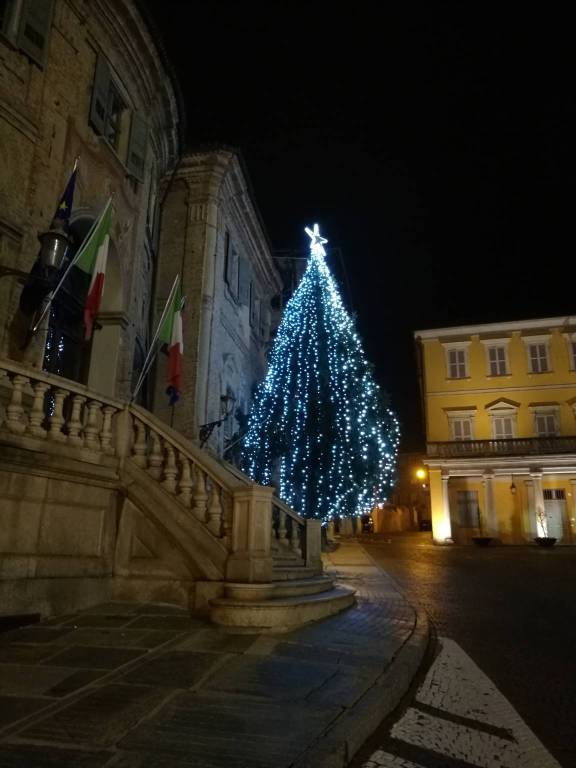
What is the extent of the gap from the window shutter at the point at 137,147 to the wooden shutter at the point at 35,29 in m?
3.24

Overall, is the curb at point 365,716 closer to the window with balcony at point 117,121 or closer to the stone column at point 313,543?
the stone column at point 313,543

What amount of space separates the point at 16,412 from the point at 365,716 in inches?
201

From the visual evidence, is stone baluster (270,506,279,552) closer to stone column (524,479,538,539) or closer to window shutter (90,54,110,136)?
window shutter (90,54,110,136)

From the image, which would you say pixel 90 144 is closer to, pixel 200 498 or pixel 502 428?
pixel 200 498

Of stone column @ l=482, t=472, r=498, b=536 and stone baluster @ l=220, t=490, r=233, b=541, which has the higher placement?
stone column @ l=482, t=472, r=498, b=536

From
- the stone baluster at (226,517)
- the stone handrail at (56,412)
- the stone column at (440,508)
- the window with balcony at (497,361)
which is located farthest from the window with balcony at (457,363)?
the stone handrail at (56,412)

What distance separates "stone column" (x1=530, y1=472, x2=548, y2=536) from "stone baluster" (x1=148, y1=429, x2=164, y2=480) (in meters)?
30.1

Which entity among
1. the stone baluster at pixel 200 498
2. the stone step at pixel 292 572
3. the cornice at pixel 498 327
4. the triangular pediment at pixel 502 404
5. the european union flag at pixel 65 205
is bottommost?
the stone step at pixel 292 572

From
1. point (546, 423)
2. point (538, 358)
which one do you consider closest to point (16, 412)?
point (546, 423)

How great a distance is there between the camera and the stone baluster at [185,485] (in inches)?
314

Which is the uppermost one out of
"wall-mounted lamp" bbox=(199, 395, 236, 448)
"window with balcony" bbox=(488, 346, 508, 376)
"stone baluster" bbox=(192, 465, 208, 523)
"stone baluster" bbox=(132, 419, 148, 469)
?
"window with balcony" bbox=(488, 346, 508, 376)

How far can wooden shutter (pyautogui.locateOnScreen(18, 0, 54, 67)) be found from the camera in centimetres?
980

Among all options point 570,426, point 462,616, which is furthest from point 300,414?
point 570,426

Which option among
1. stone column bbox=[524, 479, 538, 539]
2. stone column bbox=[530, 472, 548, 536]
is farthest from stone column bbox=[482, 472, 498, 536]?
stone column bbox=[530, 472, 548, 536]
